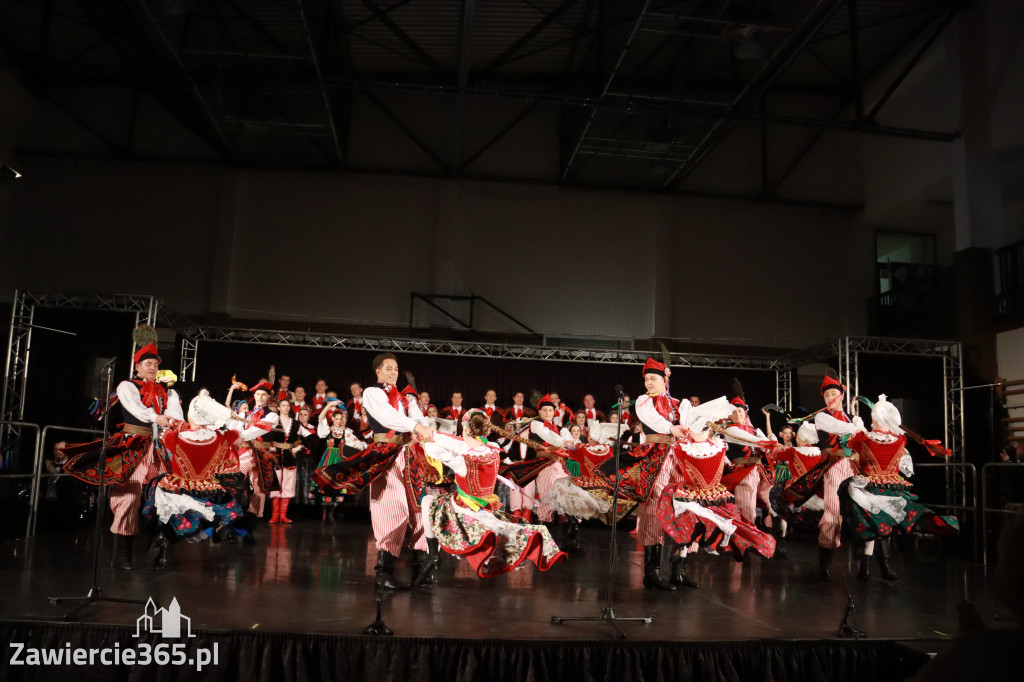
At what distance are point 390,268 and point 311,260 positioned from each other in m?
1.42

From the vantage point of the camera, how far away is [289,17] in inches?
448

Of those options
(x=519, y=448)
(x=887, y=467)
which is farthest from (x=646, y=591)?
(x=519, y=448)

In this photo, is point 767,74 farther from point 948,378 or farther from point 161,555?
point 161,555

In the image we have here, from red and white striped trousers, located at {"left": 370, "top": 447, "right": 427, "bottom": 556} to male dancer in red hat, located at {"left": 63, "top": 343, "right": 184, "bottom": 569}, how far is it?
1.73 meters

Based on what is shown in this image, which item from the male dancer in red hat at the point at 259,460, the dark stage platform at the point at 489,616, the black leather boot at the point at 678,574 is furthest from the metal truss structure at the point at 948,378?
the male dancer in red hat at the point at 259,460

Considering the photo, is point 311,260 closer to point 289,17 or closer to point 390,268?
point 390,268

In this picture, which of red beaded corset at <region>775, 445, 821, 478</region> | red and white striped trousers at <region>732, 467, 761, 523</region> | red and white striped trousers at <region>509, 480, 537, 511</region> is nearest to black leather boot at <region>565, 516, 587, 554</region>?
red and white striped trousers at <region>509, 480, 537, 511</region>

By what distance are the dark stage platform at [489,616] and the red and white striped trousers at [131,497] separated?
0.31 metres

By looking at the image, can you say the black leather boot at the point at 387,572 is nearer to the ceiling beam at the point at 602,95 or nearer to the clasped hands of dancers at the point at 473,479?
the clasped hands of dancers at the point at 473,479

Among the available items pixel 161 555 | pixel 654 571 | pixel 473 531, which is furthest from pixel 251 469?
pixel 654 571

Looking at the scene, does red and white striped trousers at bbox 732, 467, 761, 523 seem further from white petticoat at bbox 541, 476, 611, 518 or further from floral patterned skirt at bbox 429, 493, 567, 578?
floral patterned skirt at bbox 429, 493, 567, 578

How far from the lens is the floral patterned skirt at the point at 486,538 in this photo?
15.0 feet

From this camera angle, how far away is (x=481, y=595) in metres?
4.79

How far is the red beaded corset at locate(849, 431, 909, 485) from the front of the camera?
5.88 m
